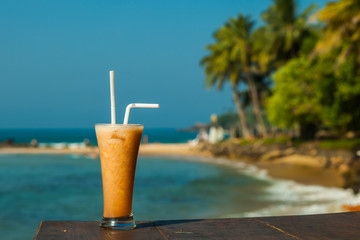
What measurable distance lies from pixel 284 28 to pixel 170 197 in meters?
17.5

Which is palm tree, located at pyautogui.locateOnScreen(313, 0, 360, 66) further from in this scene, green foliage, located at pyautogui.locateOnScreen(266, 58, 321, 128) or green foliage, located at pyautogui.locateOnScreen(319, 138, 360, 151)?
green foliage, located at pyautogui.locateOnScreen(266, 58, 321, 128)

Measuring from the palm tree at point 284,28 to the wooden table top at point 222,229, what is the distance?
2783cm

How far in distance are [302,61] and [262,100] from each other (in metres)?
11.0

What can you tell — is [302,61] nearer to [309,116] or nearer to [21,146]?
[309,116]

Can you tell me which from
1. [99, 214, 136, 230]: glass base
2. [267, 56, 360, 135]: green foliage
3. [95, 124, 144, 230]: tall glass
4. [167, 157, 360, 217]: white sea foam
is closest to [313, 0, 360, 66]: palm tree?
[267, 56, 360, 135]: green foliage

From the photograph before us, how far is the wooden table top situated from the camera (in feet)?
5.40

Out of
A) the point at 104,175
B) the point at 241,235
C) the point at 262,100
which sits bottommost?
the point at 241,235

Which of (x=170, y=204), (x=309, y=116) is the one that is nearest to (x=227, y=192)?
(x=170, y=204)

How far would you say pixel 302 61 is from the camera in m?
26.2

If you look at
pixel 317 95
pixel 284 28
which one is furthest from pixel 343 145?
pixel 284 28

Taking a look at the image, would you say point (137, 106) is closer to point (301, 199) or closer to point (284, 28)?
point (301, 199)

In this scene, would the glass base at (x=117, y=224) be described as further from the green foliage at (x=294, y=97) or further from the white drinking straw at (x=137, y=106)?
the green foliage at (x=294, y=97)

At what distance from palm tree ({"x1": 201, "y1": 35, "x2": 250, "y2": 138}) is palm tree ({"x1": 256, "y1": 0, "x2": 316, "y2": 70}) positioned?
504 cm

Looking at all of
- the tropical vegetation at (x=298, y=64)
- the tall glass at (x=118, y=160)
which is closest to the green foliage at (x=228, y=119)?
the tropical vegetation at (x=298, y=64)
